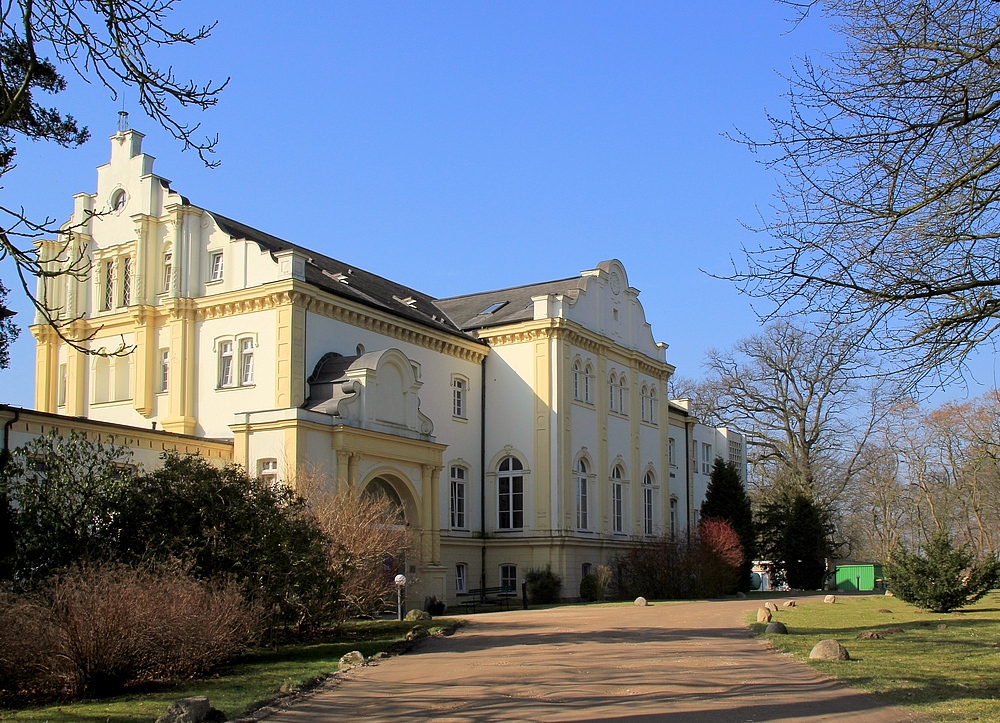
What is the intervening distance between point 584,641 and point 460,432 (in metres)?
22.2

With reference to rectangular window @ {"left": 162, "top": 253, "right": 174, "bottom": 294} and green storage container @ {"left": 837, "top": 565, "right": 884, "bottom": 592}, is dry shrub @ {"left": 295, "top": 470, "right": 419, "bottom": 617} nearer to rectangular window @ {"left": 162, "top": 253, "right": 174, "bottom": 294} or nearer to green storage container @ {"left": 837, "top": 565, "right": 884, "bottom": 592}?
rectangular window @ {"left": 162, "top": 253, "right": 174, "bottom": 294}

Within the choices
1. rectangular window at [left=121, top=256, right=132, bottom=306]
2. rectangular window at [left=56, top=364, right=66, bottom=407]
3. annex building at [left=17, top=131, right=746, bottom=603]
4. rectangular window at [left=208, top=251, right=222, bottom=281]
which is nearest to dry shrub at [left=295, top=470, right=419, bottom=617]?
annex building at [left=17, top=131, right=746, bottom=603]

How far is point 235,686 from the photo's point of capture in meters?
14.6

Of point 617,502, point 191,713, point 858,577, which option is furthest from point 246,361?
point 858,577

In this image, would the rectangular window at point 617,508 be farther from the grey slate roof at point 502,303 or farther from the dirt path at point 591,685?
the dirt path at point 591,685

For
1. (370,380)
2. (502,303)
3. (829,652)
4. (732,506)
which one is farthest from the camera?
(732,506)

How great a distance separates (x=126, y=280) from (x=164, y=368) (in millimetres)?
3867

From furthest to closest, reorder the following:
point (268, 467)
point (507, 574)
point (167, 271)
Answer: point (507, 574)
point (167, 271)
point (268, 467)

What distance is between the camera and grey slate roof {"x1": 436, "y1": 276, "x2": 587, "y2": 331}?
44125mm

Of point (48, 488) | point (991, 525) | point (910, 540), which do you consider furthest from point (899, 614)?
point (910, 540)

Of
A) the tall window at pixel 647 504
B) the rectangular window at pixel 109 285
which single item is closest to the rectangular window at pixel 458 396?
the tall window at pixel 647 504

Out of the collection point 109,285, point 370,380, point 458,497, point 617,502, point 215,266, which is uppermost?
point 215,266

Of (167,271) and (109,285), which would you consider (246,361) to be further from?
(109,285)

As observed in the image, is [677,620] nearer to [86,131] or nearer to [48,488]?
[48,488]
